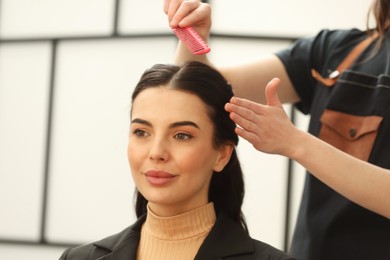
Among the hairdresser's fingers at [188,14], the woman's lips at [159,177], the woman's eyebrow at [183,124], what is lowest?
the woman's lips at [159,177]

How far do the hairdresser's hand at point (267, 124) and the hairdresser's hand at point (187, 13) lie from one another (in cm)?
24

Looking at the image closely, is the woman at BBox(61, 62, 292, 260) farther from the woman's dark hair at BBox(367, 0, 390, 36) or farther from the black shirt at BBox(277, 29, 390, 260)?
the woman's dark hair at BBox(367, 0, 390, 36)

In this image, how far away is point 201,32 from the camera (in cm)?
156

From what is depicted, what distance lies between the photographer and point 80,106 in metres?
3.09

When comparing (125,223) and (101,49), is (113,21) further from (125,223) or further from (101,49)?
(125,223)

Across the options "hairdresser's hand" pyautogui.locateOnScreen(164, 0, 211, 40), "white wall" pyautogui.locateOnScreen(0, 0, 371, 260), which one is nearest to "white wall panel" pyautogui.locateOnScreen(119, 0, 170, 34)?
"white wall" pyautogui.locateOnScreen(0, 0, 371, 260)

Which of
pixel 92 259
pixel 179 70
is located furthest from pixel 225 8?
pixel 92 259

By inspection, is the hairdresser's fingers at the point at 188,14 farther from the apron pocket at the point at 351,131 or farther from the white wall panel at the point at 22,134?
the white wall panel at the point at 22,134

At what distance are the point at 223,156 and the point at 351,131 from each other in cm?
37

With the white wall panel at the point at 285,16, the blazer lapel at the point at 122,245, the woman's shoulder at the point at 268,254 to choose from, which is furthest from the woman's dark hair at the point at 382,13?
the white wall panel at the point at 285,16

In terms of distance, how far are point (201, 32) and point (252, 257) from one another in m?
0.52

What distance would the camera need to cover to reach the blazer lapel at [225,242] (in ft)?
4.62

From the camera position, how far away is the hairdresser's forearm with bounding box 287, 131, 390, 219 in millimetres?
1363

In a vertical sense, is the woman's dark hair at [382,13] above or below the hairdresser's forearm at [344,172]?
above
